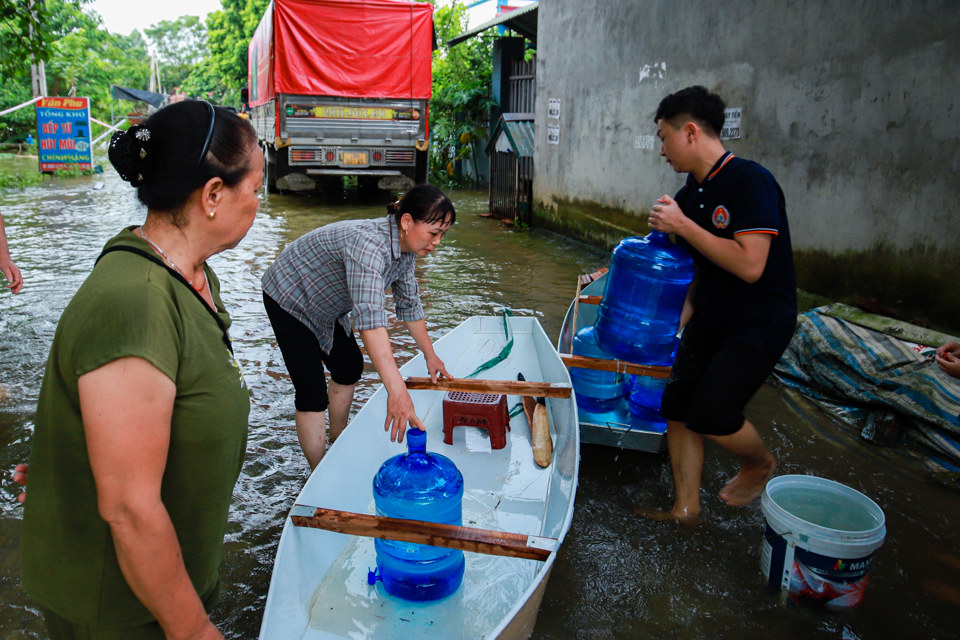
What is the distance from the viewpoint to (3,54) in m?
6.26

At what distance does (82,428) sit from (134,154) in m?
0.52

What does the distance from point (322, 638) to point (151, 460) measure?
53.9 inches

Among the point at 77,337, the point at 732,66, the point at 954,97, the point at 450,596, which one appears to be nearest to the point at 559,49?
the point at 732,66

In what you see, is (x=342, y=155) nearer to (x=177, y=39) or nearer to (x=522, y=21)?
(x=522, y=21)

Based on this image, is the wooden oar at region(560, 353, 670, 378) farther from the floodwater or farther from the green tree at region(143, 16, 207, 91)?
the green tree at region(143, 16, 207, 91)

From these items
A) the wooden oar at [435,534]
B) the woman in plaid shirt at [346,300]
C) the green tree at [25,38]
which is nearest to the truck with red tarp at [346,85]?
the green tree at [25,38]

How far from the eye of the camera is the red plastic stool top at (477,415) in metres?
3.50

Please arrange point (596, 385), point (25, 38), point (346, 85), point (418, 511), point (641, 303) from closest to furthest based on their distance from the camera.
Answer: point (418, 511) → point (641, 303) → point (596, 385) → point (25, 38) → point (346, 85)

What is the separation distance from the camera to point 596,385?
4121mm

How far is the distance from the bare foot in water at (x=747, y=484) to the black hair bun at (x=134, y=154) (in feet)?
9.91

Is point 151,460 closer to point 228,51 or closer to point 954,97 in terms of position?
point 954,97

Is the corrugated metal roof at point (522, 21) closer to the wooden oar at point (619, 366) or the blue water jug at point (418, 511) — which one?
the wooden oar at point (619, 366)

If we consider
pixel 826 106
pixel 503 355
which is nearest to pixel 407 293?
pixel 503 355

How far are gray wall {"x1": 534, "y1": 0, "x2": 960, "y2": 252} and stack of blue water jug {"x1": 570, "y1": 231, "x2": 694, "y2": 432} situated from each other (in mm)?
2179
